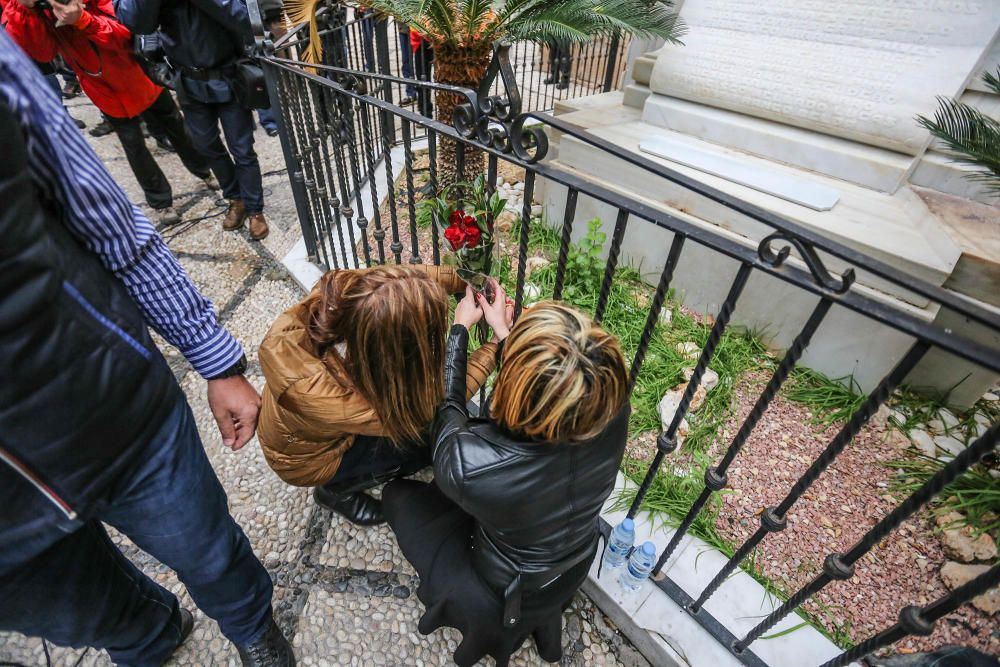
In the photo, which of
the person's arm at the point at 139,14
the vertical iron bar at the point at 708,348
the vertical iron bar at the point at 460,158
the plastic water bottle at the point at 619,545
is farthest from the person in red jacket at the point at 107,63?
the plastic water bottle at the point at 619,545

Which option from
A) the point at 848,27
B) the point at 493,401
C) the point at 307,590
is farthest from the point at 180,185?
the point at 848,27

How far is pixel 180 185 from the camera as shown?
186 inches

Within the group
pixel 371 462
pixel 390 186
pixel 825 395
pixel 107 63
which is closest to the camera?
pixel 371 462

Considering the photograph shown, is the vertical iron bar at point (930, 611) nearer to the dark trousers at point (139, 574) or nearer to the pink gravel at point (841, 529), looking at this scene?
the pink gravel at point (841, 529)

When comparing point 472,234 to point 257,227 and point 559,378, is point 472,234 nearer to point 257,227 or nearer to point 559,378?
point 559,378

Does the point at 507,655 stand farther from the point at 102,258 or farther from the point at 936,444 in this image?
the point at 936,444

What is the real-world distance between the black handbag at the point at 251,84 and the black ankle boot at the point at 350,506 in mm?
2504

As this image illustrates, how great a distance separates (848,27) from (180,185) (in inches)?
226

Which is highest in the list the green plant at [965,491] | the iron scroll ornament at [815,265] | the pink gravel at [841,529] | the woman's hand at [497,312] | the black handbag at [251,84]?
the iron scroll ornament at [815,265]

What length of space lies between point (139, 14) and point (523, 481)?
12.0 feet

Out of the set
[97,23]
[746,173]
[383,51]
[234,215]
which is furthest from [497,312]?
[383,51]

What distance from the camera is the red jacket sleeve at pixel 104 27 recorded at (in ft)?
10.2

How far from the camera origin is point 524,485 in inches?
48.4

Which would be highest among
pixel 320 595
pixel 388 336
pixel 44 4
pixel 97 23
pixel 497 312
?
pixel 44 4
